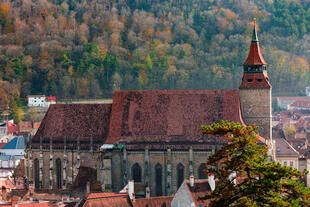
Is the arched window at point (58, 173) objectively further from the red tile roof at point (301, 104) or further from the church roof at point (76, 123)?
the red tile roof at point (301, 104)

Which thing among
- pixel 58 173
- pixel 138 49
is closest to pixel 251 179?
pixel 58 173

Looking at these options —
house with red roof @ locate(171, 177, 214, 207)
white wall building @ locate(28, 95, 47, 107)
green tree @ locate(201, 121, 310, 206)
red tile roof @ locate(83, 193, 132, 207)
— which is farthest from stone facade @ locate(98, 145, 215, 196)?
white wall building @ locate(28, 95, 47, 107)

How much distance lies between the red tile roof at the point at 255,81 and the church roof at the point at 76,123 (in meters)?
12.7

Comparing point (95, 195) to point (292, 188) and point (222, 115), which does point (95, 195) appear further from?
point (292, 188)

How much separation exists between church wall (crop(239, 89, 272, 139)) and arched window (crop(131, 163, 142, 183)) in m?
10.4

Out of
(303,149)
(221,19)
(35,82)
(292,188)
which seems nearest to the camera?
(292,188)

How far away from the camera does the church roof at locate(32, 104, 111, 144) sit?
63.2 metres

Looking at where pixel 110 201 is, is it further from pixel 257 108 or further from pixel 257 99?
pixel 257 99

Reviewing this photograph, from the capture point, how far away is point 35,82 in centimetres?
15488

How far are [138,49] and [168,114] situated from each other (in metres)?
111

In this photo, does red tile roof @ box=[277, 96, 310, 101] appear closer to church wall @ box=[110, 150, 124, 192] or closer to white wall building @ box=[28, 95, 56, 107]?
white wall building @ box=[28, 95, 56, 107]

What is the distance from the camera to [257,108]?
203ft

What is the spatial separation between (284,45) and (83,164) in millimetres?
121405

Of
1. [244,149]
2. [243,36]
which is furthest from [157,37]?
[244,149]
